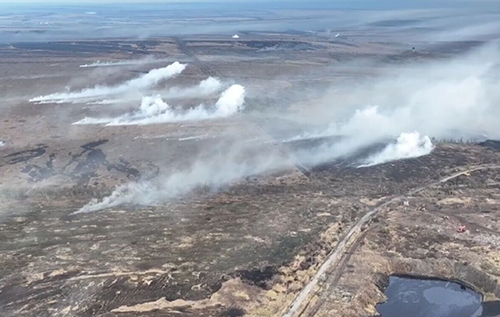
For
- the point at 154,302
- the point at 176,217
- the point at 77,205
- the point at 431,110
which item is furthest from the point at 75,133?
the point at 431,110

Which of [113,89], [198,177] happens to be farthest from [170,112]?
[198,177]

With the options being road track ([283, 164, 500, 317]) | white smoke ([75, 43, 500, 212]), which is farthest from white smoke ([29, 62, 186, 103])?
A: road track ([283, 164, 500, 317])

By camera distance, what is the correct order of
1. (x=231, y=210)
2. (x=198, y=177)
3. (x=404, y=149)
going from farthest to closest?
1. (x=404, y=149)
2. (x=198, y=177)
3. (x=231, y=210)

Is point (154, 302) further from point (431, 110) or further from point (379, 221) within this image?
point (431, 110)

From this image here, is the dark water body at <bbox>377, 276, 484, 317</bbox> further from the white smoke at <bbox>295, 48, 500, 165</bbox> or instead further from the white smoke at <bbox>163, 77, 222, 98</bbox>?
the white smoke at <bbox>163, 77, 222, 98</bbox>

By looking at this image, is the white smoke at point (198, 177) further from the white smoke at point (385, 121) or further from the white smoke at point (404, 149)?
the white smoke at point (404, 149)

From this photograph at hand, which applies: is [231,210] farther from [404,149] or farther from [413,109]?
[413,109]
